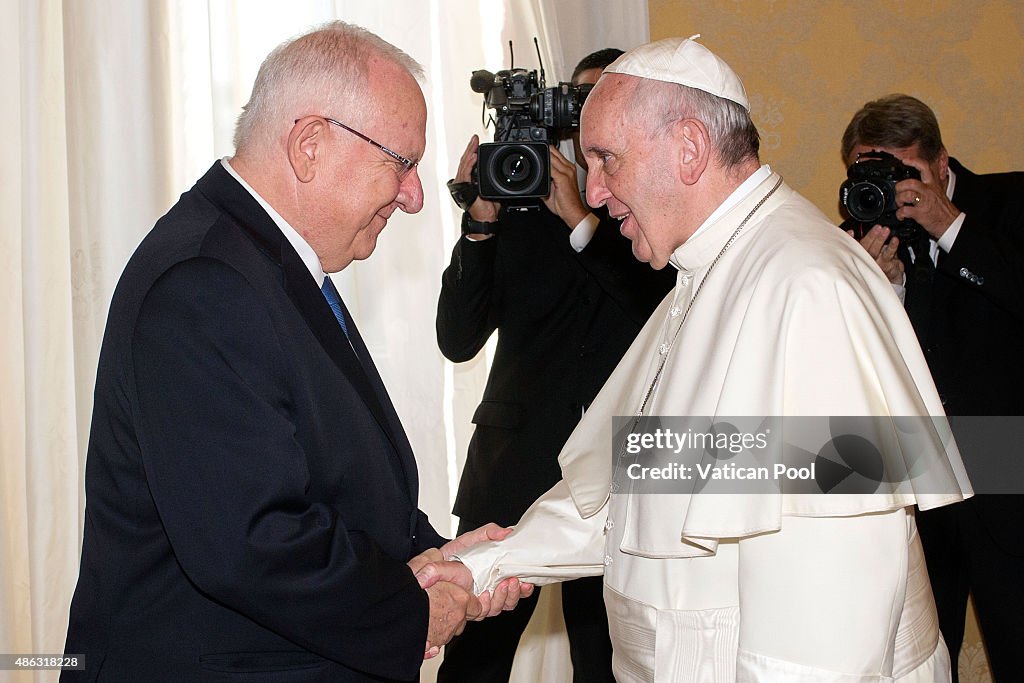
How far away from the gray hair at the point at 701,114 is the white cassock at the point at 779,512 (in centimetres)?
8

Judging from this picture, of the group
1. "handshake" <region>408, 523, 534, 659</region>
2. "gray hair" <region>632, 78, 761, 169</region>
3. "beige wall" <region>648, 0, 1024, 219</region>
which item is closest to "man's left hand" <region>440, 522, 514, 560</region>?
"handshake" <region>408, 523, 534, 659</region>

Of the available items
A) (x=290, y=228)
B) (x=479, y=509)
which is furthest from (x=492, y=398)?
(x=290, y=228)

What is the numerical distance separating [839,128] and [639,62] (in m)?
2.14

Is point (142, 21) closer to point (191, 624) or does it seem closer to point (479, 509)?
point (479, 509)

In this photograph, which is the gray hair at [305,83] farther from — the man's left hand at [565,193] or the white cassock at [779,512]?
the man's left hand at [565,193]

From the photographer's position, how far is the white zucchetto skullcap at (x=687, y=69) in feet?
6.20

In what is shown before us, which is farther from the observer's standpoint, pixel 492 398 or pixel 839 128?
pixel 839 128

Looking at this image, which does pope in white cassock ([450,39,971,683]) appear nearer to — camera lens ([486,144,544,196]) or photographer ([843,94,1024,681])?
camera lens ([486,144,544,196])

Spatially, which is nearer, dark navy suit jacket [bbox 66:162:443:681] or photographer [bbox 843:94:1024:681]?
dark navy suit jacket [bbox 66:162:443:681]

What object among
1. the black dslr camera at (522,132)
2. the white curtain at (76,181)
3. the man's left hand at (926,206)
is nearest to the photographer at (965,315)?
the man's left hand at (926,206)

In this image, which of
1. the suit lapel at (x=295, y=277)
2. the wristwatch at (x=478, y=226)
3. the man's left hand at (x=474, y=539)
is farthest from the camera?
the wristwatch at (x=478, y=226)

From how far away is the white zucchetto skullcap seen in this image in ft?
6.20

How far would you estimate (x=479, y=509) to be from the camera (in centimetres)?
288

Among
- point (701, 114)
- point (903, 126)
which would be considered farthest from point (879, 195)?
point (701, 114)
